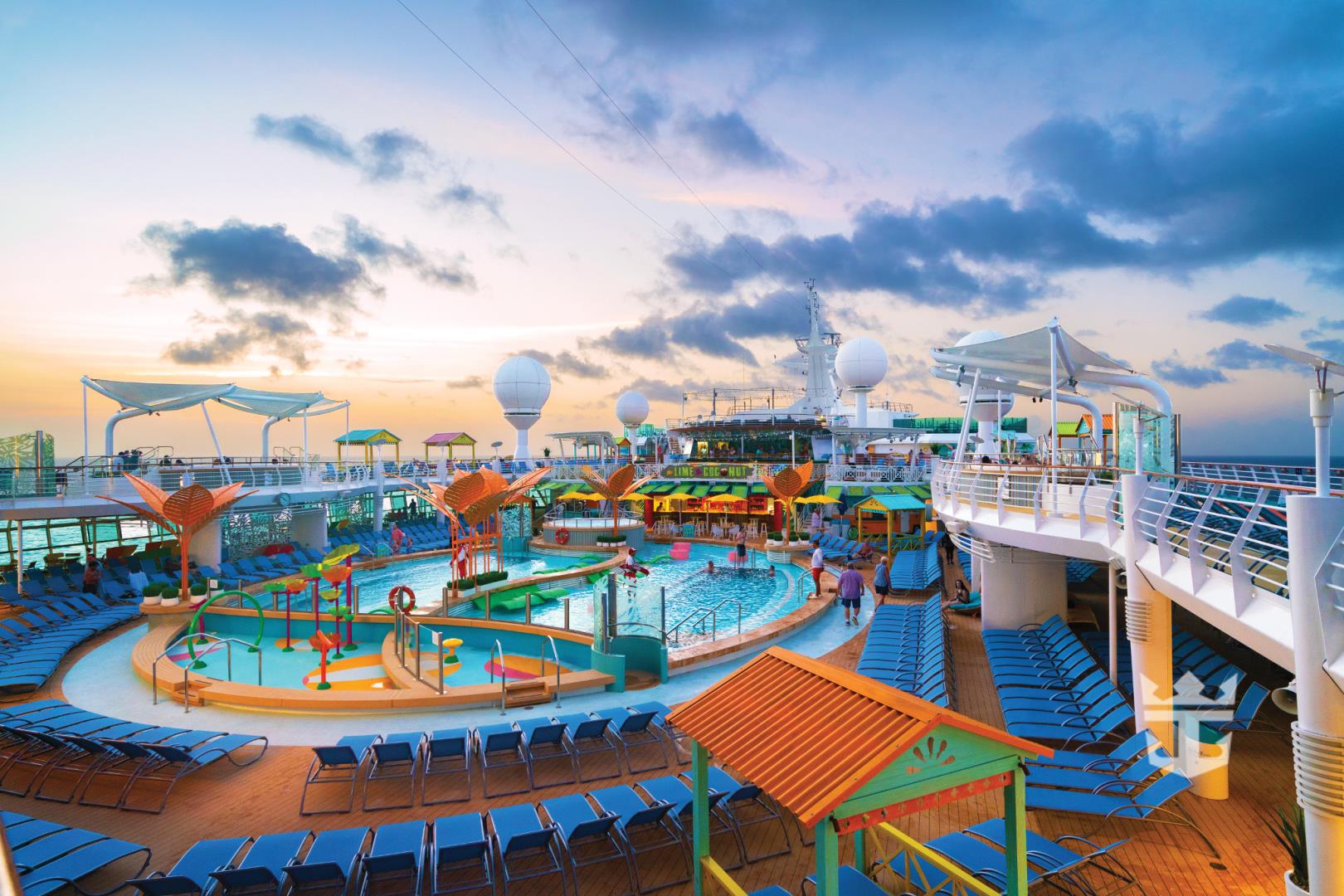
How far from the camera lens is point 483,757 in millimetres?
6594

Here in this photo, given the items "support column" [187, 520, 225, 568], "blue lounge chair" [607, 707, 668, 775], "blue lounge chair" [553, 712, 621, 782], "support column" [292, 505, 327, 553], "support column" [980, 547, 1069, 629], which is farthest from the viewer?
"support column" [292, 505, 327, 553]

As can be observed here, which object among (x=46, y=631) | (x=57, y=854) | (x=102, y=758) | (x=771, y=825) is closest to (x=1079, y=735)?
(x=771, y=825)

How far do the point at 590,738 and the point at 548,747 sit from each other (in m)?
0.43

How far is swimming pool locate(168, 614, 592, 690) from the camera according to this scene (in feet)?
34.6

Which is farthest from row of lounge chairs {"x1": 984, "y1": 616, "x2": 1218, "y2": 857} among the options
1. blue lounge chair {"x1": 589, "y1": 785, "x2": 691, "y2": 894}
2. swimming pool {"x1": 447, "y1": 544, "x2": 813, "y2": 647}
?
swimming pool {"x1": 447, "y1": 544, "x2": 813, "y2": 647}

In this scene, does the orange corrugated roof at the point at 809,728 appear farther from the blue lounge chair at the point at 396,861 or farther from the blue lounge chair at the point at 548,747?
the blue lounge chair at the point at 548,747

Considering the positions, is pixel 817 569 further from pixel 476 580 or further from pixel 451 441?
pixel 451 441

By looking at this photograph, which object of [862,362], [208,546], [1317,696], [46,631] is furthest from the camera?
[862,362]

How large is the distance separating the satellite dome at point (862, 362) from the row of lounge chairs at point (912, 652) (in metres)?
21.0

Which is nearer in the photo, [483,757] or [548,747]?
[483,757]

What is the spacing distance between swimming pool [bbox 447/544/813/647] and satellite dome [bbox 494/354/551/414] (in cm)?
1634

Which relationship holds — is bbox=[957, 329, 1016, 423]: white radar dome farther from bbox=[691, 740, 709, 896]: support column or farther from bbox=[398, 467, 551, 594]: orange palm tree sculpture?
bbox=[691, 740, 709, 896]: support column

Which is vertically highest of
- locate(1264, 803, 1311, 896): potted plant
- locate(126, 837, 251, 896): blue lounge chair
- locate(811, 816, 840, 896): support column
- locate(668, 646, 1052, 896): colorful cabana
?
locate(668, 646, 1052, 896): colorful cabana

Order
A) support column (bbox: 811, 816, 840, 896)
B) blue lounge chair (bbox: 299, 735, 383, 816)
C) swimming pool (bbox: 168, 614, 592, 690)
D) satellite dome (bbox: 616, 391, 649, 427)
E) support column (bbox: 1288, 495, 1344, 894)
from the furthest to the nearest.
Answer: satellite dome (bbox: 616, 391, 649, 427), swimming pool (bbox: 168, 614, 592, 690), blue lounge chair (bbox: 299, 735, 383, 816), support column (bbox: 1288, 495, 1344, 894), support column (bbox: 811, 816, 840, 896)
